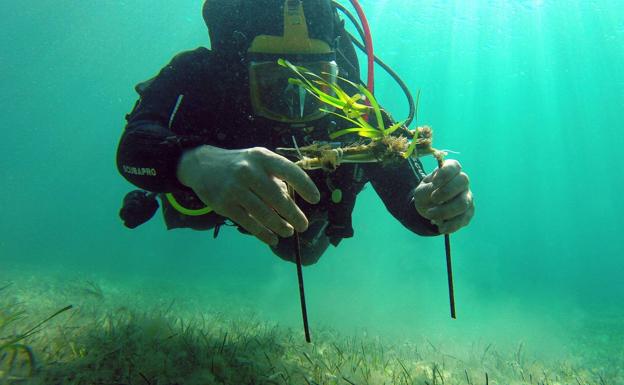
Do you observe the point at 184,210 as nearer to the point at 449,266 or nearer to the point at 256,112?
the point at 256,112

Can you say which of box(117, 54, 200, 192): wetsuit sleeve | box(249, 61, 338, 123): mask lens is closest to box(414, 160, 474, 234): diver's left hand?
box(117, 54, 200, 192): wetsuit sleeve

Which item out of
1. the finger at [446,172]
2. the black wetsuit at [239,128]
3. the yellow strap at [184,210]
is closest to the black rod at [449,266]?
the finger at [446,172]

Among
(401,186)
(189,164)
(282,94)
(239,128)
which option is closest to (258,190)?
(189,164)

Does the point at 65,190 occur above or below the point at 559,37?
below

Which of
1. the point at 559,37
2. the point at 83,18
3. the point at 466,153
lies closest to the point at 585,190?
the point at 466,153

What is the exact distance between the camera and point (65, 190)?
7738cm

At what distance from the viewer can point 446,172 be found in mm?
1518

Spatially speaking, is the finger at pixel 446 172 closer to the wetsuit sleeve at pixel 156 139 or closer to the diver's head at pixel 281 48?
the wetsuit sleeve at pixel 156 139

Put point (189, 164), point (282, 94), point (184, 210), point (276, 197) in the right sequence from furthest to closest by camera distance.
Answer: point (184, 210)
point (282, 94)
point (189, 164)
point (276, 197)

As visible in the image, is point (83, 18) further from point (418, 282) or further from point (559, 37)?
point (559, 37)

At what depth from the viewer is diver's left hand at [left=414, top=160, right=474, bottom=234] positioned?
1.53m

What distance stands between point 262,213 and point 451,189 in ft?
3.28

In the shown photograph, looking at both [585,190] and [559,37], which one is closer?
[559,37]

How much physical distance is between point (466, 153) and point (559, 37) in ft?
117
